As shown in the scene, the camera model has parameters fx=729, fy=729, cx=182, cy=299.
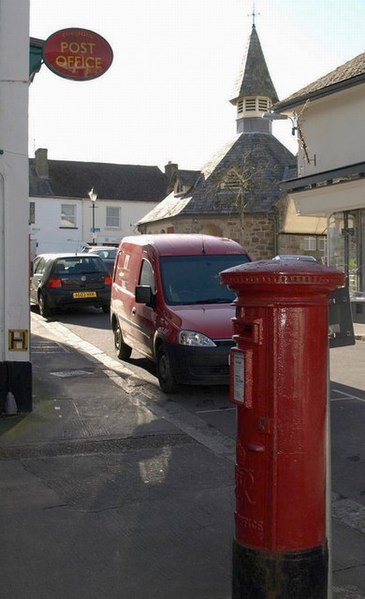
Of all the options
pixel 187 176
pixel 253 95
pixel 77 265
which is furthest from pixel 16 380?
pixel 253 95

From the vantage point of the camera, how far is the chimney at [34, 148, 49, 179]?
5172 centimetres

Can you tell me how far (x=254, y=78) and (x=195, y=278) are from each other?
30.7 metres

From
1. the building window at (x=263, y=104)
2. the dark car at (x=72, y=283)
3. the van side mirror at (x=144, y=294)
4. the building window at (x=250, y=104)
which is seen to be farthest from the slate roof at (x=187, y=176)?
the van side mirror at (x=144, y=294)

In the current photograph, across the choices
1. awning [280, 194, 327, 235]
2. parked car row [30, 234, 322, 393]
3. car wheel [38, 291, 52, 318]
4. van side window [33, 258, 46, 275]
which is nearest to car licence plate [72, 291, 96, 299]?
car wheel [38, 291, 52, 318]

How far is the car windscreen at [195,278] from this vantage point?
382 inches

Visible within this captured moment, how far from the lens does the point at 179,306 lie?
9.44 m

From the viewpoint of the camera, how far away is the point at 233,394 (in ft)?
11.1

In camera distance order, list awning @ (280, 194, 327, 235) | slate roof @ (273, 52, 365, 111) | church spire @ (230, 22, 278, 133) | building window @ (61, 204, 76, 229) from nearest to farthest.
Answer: slate roof @ (273, 52, 365, 111)
awning @ (280, 194, 327, 235)
church spire @ (230, 22, 278, 133)
building window @ (61, 204, 76, 229)

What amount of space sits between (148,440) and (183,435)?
37cm

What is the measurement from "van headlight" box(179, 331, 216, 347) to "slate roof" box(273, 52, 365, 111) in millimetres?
12050

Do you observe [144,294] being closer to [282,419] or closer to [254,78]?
[282,419]

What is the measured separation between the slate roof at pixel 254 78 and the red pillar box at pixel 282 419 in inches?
1433

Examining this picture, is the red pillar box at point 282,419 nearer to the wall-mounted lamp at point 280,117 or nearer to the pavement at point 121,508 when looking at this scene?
the pavement at point 121,508

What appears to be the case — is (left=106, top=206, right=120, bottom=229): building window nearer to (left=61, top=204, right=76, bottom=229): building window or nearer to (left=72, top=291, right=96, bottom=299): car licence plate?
(left=61, top=204, right=76, bottom=229): building window
